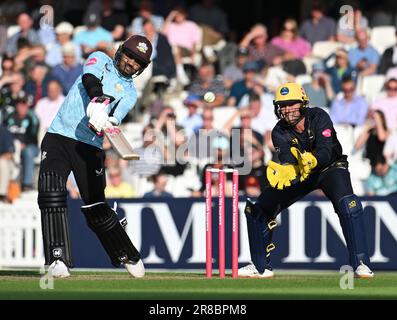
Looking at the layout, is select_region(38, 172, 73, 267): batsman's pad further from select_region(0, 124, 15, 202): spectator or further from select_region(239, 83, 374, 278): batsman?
select_region(0, 124, 15, 202): spectator

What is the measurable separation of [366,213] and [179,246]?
2.41 metres

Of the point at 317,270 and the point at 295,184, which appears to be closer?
the point at 295,184

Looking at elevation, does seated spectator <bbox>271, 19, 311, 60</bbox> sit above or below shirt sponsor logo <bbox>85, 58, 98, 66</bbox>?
above

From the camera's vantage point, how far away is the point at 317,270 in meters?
16.4

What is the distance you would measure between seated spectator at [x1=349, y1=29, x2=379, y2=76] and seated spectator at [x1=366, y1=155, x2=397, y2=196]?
245cm

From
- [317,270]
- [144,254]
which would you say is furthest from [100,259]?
[317,270]

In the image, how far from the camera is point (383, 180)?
60.6 feet

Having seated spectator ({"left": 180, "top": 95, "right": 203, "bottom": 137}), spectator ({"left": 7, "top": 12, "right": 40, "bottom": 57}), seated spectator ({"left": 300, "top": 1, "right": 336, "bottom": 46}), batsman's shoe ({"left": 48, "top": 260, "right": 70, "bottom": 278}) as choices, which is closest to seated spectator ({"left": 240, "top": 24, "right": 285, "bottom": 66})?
seated spectator ({"left": 300, "top": 1, "right": 336, "bottom": 46})

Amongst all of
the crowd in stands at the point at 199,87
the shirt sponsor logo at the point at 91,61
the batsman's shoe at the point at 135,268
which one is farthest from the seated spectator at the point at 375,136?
the shirt sponsor logo at the point at 91,61

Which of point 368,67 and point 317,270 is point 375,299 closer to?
point 317,270

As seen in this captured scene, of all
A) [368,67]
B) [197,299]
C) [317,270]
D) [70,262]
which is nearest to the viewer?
[197,299]

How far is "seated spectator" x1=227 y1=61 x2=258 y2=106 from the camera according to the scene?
2033cm

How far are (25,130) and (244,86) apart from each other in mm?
3456

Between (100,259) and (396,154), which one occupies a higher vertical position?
(396,154)
